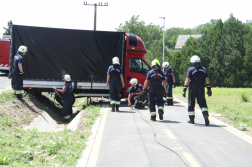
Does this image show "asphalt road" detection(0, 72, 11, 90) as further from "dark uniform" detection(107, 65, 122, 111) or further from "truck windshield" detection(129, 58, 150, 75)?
"dark uniform" detection(107, 65, 122, 111)

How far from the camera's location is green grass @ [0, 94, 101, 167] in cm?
553

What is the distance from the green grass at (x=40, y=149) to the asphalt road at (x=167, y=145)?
40 cm

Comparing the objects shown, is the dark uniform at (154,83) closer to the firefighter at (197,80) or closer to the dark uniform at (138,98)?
the firefighter at (197,80)

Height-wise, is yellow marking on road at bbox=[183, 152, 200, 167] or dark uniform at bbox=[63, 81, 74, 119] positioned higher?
dark uniform at bbox=[63, 81, 74, 119]

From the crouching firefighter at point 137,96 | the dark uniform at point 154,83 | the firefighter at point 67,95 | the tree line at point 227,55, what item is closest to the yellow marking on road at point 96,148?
the dark uniform at point 154,83

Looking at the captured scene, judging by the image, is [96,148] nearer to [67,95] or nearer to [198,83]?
[198,83]

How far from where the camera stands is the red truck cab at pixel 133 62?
14.4 metres

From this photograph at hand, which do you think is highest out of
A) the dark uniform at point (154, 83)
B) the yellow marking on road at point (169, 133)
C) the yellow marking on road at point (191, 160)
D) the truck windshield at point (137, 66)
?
the truck windshield at point (137, 66)

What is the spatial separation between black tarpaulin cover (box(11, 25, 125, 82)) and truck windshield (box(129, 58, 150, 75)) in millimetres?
758

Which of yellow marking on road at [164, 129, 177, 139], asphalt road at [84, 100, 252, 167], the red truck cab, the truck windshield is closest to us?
asphalt road at [84, 100, 252, 167]

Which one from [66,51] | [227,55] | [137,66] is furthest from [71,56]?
[227,55]

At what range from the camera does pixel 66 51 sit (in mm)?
14031

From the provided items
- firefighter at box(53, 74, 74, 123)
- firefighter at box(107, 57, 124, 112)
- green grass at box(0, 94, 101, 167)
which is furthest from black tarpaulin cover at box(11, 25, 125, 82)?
green grass at box(0, 94, 101, 167)

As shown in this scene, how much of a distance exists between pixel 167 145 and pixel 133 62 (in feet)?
26.3
